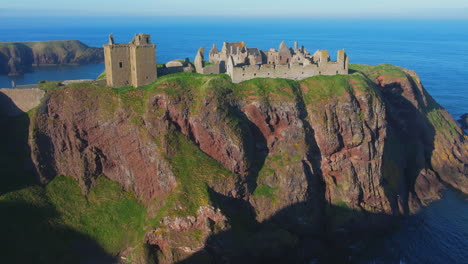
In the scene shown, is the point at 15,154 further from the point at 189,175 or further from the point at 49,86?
the point at 189,175

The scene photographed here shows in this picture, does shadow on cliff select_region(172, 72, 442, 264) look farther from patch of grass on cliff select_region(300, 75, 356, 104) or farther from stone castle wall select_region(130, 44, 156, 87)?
stone castle wall select_region(130, 44, 156, 87)

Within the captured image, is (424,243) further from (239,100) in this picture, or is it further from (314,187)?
(239,100)

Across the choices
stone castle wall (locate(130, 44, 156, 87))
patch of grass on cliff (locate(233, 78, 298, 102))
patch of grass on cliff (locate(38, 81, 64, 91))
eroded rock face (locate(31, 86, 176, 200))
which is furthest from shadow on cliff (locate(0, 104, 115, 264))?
patch of grass on cliff (locate(233, 78, 298, 102))

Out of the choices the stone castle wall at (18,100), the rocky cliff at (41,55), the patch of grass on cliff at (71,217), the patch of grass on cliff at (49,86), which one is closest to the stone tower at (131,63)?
the patch of grass on cliff at (49,86)

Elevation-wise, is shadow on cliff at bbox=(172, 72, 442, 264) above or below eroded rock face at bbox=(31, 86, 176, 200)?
below

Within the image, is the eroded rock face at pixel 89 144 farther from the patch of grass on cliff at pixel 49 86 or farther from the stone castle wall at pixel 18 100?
the stone castle wall at pixel 18 100

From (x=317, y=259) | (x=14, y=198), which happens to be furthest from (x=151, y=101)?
(x=317, y=259)
